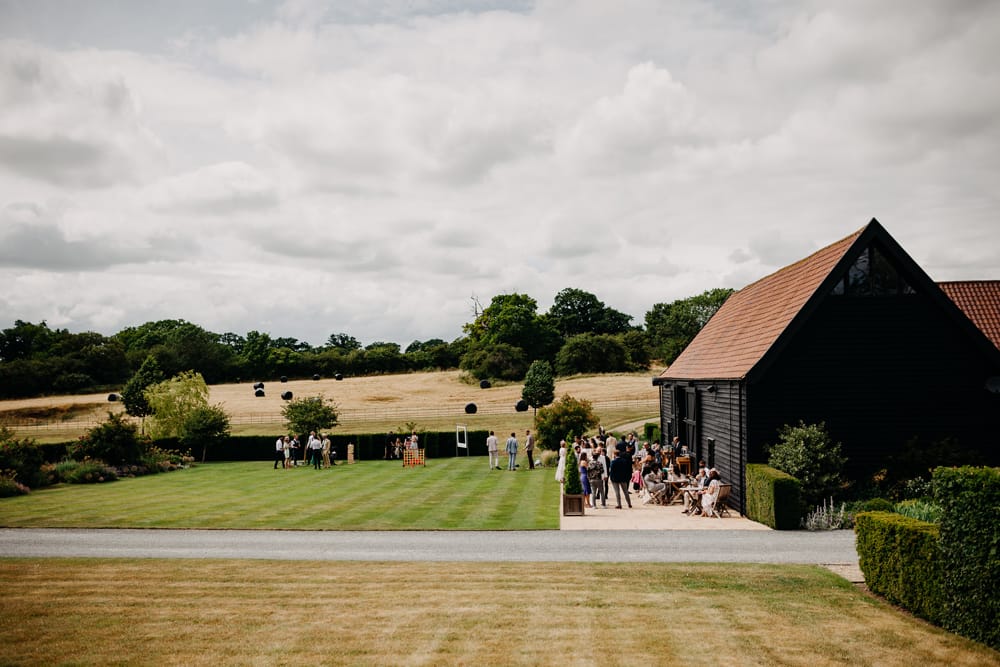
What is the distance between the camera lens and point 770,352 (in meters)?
18.6

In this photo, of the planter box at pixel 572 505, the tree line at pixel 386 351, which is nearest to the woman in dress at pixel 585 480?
the planter box at pixel 572 505

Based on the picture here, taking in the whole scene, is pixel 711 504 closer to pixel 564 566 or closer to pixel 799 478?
pixel 799 478

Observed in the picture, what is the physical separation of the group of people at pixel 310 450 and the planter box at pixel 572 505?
18194 mm

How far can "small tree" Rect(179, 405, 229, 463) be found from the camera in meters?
39.2

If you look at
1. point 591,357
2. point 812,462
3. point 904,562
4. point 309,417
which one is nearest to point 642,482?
point 812,462

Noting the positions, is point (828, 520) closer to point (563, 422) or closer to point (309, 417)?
point (563, 422)

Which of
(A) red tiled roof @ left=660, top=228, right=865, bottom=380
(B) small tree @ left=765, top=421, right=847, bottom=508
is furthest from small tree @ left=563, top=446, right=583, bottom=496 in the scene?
(A) red tiled roof @ left=660, top=228, right=865, bottom=380

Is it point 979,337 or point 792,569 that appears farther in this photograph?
point 979,337

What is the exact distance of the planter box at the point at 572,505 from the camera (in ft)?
61.2

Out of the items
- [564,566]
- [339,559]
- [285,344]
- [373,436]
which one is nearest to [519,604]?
[564,566]

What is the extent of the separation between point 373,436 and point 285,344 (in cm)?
8726

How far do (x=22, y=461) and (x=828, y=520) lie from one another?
27.9 meters

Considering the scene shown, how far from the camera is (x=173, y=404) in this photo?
1628 inches

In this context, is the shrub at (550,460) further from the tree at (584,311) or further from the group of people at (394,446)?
the tree at (584,311)
